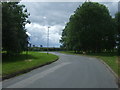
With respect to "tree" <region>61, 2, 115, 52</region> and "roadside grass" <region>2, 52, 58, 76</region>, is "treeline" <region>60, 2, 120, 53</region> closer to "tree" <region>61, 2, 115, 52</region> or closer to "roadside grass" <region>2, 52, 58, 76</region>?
"tree" <region>61, 2, 115, 52</region>

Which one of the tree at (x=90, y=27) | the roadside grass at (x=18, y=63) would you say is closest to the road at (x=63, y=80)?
the roadside grass at (x=18, y=63)

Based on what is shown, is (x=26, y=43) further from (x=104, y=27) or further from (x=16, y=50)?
(x=104, y=27)

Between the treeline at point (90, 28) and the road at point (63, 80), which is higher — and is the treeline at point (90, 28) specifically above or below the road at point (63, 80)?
above

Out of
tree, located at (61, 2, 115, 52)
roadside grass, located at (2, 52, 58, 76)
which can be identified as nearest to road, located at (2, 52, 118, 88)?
roadside grass, located at (2, 52, 58, 76)

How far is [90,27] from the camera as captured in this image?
62156 millimetres

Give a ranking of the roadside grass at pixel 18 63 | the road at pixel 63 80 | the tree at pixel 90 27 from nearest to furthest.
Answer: the road at pixel 63 80 < the roadside grass at pixel 18 63 < the tree at pixel 90 27

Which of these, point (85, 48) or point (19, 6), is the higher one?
point (19, 6)

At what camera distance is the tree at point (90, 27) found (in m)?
61.7

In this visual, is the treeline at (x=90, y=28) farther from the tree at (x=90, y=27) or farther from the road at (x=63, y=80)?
the road at (x=63, y=80)

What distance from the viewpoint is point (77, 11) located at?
65500 millimetres

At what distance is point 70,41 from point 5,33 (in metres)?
35.9

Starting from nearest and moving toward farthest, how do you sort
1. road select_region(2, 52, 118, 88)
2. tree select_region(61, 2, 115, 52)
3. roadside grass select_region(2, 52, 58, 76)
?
road select_region(2, 52, 118, 88) < roadside grass select_region(2, 52, 58, 76) < tree select_region(61, 2, 115, 52)

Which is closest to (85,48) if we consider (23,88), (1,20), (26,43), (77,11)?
(77,11)

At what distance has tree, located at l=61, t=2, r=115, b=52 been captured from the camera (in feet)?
202
